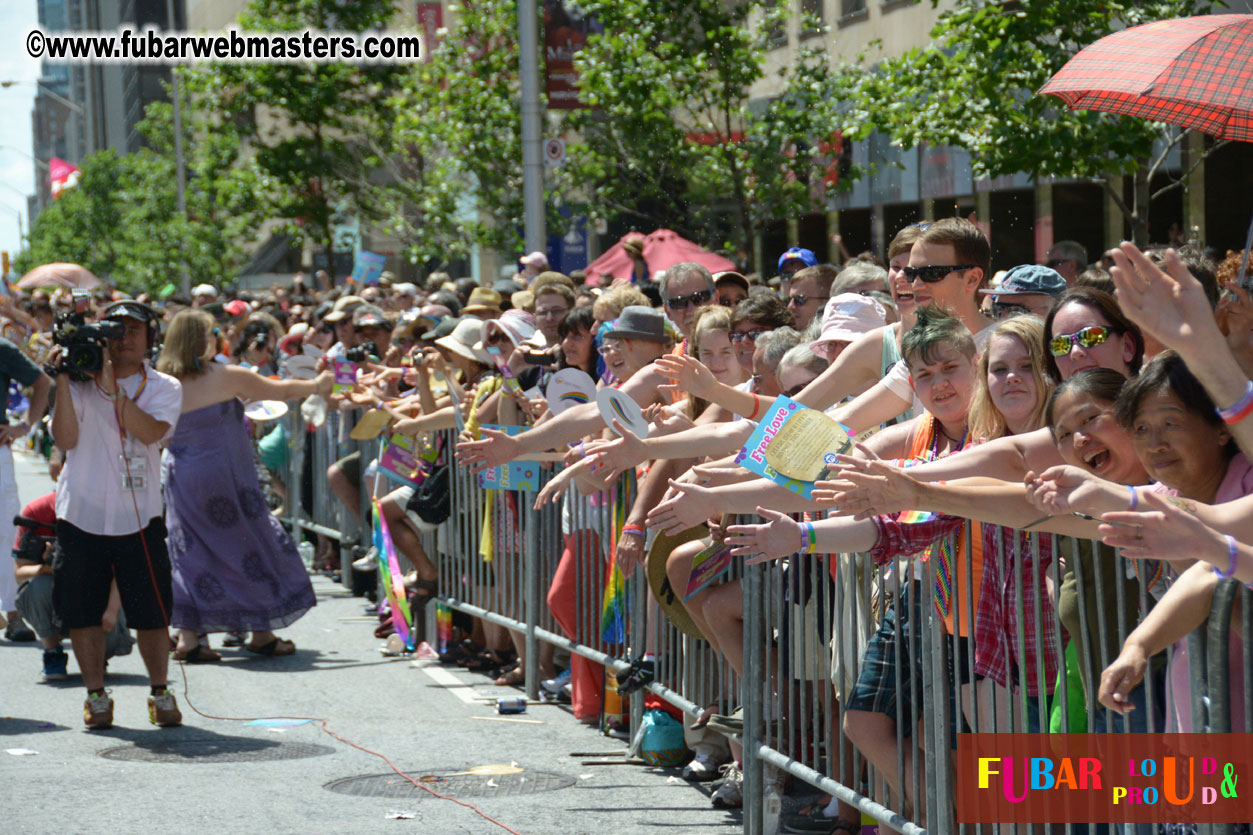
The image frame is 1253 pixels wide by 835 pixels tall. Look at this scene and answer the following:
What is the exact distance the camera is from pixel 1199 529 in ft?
10.9

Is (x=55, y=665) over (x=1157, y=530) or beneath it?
beneath

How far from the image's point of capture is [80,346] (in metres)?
8.62

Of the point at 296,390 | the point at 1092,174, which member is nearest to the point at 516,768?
the point at 296,390

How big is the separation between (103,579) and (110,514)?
33 cm

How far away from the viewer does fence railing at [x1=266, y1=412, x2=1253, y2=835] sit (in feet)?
12.9

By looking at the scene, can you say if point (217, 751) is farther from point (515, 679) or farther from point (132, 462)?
point (515, 679)

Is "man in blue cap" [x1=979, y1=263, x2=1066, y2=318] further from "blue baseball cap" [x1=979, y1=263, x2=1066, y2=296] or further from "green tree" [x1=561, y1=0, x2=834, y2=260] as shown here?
"green tree" [x1=561, y1=0, x2=834, y2=260]

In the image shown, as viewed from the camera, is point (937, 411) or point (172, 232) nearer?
point (937, 411)

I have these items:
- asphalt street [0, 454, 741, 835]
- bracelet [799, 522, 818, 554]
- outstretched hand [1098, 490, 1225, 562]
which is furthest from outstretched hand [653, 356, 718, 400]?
outstretched hand [1098, 490, 1225, 562]

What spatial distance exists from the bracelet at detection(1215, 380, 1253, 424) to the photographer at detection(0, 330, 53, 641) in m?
7.14

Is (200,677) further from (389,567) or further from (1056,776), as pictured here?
(1056,776)

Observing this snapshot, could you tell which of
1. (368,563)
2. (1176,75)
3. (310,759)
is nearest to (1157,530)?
(1176,75)

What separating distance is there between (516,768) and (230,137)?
28395mm

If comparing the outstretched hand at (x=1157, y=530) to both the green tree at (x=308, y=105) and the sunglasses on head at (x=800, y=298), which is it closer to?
the sunglasses on head at (x=800, y=298)
